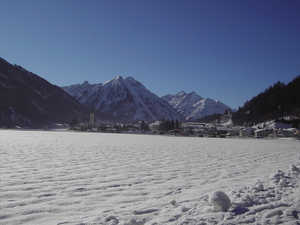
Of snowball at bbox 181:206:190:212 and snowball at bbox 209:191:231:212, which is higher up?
snowball at bbox 209:191:231:212

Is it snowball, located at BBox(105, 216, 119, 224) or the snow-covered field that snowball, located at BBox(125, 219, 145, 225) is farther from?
snowball, located at BBox(105, 216, 119, 224)

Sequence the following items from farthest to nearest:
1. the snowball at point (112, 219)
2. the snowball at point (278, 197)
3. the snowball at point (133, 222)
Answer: the snowball at point (278, 197)
the snowball at point (112, 219)
the snowball at point (133, 222)

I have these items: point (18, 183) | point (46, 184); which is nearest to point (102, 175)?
point (46, 184)

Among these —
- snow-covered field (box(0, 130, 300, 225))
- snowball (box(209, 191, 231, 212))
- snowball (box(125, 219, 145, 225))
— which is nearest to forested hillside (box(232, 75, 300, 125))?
snow-covered field (box(0, 130, 300, 225))

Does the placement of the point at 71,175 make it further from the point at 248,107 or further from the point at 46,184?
the point at 248,107

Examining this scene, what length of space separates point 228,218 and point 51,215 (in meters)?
2.98

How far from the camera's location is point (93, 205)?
416 centimetres

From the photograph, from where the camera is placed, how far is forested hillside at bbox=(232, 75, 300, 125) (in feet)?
426

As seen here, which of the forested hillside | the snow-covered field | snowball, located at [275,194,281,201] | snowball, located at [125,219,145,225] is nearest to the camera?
snowball, located at [125,219,145,225]

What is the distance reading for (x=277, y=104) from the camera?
139 m

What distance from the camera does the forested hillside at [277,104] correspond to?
426 ft

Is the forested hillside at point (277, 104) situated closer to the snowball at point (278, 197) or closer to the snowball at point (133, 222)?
the snowball at point (278, 197)

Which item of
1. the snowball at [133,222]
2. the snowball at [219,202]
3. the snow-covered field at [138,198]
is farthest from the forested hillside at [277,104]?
the snowball at [133,222]

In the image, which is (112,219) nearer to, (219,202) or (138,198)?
(138,198)
